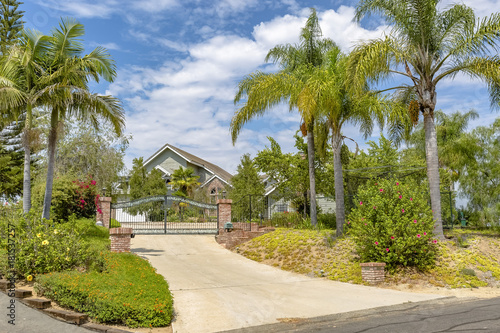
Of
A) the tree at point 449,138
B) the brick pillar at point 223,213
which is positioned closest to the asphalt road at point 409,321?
the brick pillar at point 223,213

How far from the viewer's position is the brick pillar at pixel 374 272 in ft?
35.6

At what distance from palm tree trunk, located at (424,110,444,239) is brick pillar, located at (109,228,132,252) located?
9.63 m

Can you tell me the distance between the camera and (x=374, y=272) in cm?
1086

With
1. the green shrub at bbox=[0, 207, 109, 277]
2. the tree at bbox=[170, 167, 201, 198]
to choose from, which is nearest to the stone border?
the green shrub at bbox=[0, 207, 109, 277]

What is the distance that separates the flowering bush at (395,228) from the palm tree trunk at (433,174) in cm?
85

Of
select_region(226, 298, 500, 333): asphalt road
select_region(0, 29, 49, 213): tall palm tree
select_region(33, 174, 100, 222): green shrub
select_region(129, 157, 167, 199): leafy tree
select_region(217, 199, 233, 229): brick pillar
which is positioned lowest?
select_region(226, 298, 500, 333): asphalt road

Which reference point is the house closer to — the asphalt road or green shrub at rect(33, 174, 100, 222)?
green shrub at rect(33, 174, 100, 222)

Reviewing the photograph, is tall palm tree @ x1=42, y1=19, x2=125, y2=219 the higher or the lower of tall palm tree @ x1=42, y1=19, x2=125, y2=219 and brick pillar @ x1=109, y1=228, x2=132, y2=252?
the higher

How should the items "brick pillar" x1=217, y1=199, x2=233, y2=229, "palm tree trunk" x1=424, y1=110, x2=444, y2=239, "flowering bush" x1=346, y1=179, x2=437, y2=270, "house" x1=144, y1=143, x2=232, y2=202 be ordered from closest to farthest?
"flowering bush" x1=346, y1=179, x2=437, y2=270 < "palm tree trunk" x1=424, y1=110, x2=444, y2=239 < "brick pillar" x1=217, y1=199, x2=233, y2=229 < "house" x1=144, y1=143, x2=232, y2=202

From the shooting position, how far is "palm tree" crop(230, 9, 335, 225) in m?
15.7

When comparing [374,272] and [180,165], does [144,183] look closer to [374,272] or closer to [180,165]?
[180,165]

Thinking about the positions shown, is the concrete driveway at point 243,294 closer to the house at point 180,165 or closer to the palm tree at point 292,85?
the palm tree at point 292,85

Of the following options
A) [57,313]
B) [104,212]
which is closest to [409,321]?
[57,313]

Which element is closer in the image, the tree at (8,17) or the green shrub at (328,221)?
the green shrub at (328,221)
